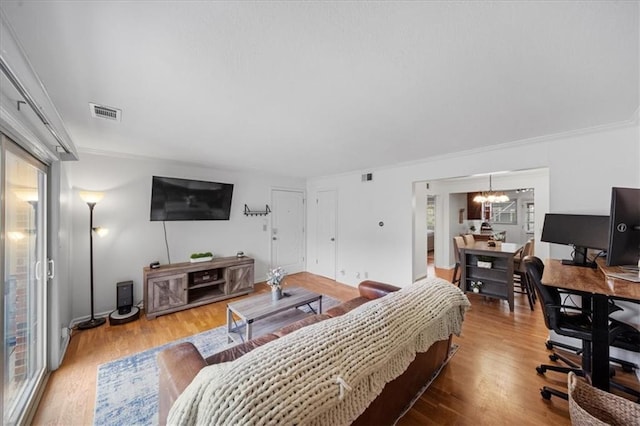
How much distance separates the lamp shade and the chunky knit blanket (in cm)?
313

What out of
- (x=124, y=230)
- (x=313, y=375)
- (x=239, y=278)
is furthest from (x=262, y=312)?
(x=124, y=230)

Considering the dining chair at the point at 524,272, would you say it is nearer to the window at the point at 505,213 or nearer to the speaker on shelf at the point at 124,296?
the window at the point at 505,213

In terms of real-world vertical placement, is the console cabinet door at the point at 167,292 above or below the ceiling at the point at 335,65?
below

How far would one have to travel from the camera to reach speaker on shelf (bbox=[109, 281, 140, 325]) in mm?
3131

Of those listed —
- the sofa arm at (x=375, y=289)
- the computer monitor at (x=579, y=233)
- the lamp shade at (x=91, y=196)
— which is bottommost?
the sofa arm at (x=375, y=289)

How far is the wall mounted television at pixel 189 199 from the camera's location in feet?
11.8

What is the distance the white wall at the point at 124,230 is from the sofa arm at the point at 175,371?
2.81 m

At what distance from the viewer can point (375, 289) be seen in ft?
8.74

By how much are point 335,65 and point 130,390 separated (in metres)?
2.91

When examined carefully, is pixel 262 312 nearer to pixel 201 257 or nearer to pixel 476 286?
pixel 201 257

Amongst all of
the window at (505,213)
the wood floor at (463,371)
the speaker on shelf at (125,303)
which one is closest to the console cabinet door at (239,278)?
the wood floor at (463,371)

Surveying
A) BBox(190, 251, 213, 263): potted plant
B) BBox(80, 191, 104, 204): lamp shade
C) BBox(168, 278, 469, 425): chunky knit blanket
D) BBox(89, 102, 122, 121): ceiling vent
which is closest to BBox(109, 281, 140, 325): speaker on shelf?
BBox(190, 251, 213, 263): potted plant

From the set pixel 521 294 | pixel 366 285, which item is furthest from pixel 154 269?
pixel 521 294

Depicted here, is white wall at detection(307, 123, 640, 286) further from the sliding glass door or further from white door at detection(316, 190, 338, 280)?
the sliding glass door
